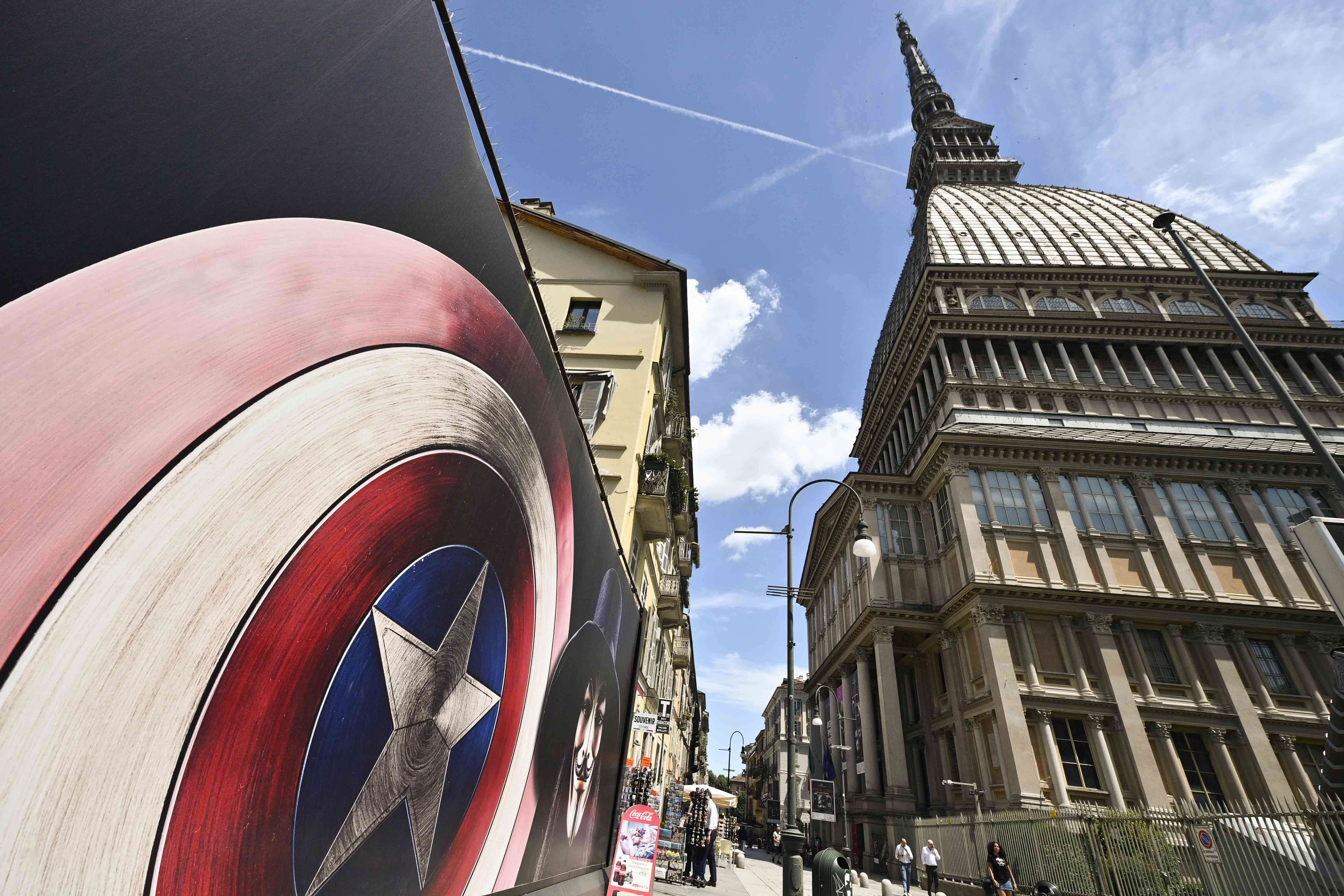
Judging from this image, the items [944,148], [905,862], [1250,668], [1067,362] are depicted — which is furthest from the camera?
[944,148]

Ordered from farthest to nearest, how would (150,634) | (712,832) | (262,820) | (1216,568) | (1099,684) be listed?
(1216,568) → (1099,684) → (712,832) → (262,820) → (150,634)

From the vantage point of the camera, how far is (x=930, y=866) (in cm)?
1850

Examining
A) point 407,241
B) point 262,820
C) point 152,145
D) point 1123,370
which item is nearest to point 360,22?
point 407,241

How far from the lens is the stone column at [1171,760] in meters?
22.4

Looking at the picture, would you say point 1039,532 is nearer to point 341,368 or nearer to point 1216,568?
point 1216,568

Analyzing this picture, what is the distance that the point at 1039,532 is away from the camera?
2823 cm

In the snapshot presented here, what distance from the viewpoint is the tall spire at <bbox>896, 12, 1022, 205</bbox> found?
256 feet

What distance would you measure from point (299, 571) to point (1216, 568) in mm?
38635

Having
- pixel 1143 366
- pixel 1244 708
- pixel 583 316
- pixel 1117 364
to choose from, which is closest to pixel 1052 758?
pixel 1244 708

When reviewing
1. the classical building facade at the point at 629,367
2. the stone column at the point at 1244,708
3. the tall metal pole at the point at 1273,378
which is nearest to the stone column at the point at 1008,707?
the stone column at the point at 1244,708

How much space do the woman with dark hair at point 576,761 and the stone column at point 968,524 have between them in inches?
905

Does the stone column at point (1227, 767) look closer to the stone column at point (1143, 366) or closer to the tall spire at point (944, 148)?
the stone column at point (1143, 366)

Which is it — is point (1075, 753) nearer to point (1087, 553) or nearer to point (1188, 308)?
point (1087, 553)

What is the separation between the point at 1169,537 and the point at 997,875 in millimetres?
22571
